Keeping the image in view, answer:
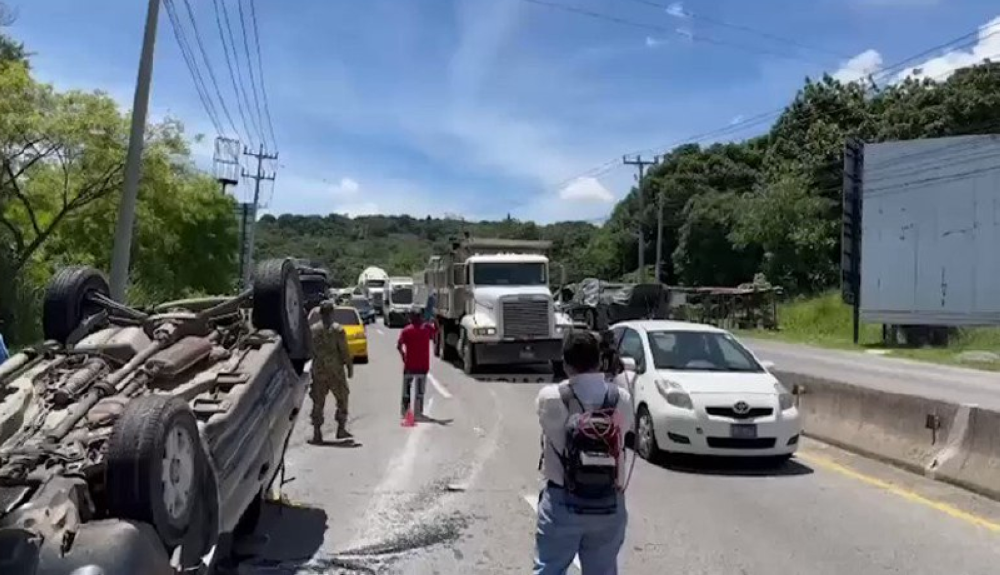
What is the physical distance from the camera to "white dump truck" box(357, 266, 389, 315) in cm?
7647

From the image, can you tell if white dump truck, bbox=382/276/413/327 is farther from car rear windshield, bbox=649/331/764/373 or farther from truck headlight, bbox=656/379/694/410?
truck headlight, bbox=656/379/694/410

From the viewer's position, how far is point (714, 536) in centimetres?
782

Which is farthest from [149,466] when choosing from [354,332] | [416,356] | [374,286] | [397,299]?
[374,286]

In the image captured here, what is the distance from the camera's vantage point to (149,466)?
443cm

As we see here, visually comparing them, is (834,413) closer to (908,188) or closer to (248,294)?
(248,294)

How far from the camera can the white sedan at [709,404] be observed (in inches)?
417

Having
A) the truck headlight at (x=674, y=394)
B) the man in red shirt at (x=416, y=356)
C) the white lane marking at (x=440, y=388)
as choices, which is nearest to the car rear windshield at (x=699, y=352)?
the truck headlight at (x=674, y=394)

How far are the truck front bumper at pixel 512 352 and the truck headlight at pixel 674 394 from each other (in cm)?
1179

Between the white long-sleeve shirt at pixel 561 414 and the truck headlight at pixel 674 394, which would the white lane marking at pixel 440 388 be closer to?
the truck headlight at pixel 674 394

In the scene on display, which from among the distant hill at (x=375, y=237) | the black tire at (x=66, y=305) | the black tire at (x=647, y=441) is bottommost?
the black tire at (x=647, y=441)

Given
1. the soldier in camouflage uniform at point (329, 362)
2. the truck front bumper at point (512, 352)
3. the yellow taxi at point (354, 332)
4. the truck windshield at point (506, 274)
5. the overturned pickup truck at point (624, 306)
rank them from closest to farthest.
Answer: the soldier in camouflage uniform at point (329, 362) < the truck front bumper at point (512, 352) < the truck windshield at point (506, 274) < the yellow taxi at point (354, 332) < the overturned pickup truck at point (624, 306)

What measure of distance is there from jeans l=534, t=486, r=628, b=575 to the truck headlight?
6184 mm

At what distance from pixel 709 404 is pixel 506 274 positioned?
47.0 feet

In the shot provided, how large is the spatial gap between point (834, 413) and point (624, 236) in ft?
259
